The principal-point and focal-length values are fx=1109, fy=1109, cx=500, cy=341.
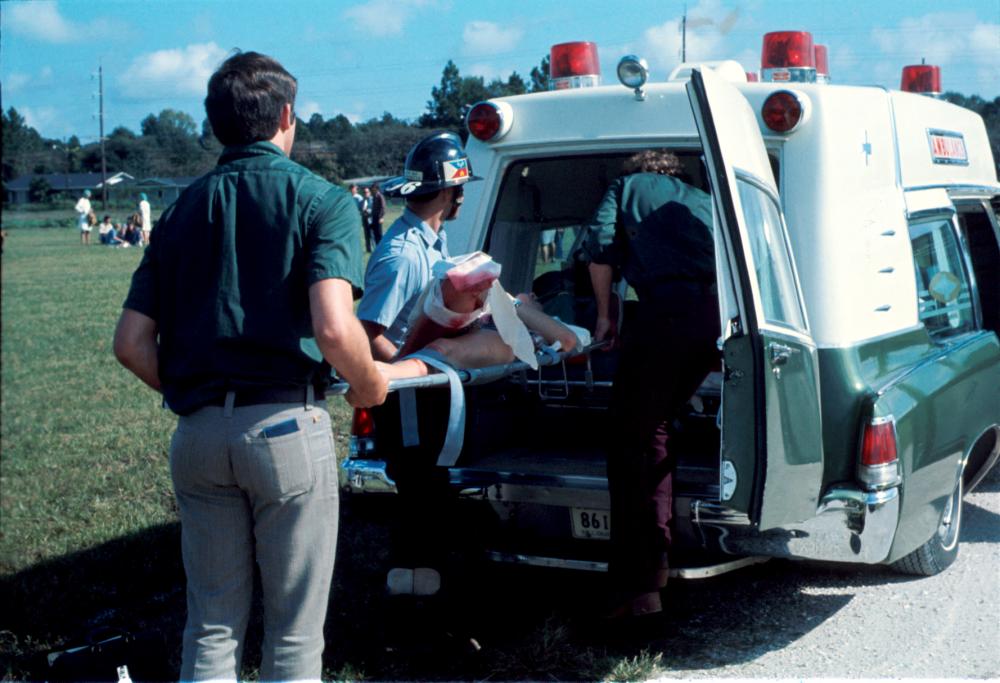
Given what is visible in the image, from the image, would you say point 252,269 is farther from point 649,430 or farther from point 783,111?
point 783,111

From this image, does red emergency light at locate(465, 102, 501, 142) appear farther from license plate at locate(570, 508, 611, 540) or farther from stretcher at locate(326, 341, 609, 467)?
license plate at locate(570, 508, 611, 540)

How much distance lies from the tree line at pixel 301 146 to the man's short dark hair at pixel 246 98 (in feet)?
86.4

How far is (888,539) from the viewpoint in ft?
12.9

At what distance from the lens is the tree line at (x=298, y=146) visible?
36812 mm

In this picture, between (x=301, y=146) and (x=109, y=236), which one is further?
(x=301, y=146)

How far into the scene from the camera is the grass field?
13.6 feet

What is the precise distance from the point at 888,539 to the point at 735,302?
1085 mm

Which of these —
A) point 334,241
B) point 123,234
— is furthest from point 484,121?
point 123,234

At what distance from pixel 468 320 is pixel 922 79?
3297 mm

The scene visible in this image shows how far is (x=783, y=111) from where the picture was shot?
4.14 metres

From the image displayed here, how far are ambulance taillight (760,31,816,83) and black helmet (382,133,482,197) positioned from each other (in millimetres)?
1461

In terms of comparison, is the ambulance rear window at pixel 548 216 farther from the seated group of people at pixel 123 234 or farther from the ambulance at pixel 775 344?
the seated group of people at pixel 123 234

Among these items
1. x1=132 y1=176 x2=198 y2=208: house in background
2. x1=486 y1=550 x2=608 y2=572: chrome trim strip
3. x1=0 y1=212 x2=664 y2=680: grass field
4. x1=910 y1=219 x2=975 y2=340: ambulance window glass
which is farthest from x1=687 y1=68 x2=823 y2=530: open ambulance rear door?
x1=132 y1=176 x2=198 y2=208: house in background

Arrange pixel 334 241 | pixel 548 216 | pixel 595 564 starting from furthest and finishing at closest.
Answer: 1. pixel 548 216
2. pixel 595 564
3. pixel 334 241
